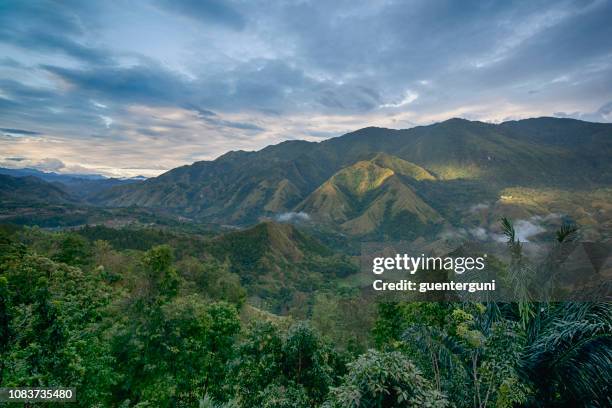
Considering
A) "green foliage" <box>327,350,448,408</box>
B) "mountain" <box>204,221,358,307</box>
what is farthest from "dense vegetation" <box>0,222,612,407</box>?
"mountain" <box>204,221,358,307</box>

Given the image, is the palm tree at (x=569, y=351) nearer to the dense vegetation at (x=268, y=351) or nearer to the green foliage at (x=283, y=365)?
the dense vegetation at (x=268, y=351)

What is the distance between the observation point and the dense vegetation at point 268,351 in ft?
26.4

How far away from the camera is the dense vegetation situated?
8.04m

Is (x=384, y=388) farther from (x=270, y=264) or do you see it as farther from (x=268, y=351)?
(x=270, y=264)

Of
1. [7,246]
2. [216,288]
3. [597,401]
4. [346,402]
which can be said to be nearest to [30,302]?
[7,246]

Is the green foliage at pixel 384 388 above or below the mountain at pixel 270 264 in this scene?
above

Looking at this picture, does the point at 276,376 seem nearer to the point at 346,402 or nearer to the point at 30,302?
the point at 346,402

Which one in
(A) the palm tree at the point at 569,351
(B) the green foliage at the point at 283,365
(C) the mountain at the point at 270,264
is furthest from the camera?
(C) the mountain at the point at 270,264

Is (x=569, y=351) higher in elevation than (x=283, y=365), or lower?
higher

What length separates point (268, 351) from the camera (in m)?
15.2

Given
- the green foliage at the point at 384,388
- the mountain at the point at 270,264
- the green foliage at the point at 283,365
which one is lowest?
the mountain at the point at 270,264

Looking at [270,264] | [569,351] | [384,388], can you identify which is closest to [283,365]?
[384,388]

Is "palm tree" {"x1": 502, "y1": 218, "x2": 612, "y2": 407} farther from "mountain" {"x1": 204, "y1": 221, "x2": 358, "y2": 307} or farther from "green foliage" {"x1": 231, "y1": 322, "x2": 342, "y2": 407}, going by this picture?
"mountain" {"x1": 204, "y1": 221, "x2": 358, "y2": 307}

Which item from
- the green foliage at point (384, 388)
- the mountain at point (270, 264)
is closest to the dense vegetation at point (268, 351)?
the green foliage at point (384, 388)
